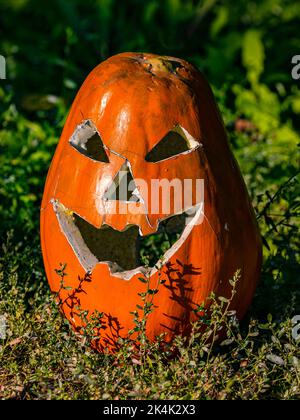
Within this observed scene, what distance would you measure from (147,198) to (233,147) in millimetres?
2524

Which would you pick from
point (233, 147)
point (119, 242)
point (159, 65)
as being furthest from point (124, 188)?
point (233, 147)

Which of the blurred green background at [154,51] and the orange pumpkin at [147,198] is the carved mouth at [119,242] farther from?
the blurred green background at [154,51]

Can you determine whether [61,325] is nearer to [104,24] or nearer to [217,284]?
[217,284]

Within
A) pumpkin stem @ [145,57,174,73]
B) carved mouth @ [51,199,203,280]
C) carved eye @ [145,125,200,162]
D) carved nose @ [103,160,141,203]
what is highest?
pumpkin stem @ [145,57,174,73]

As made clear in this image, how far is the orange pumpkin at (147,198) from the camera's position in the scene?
2814 mm

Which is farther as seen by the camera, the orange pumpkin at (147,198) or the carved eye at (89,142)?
the carved eye at (89,142)

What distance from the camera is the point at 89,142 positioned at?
10.0 feet

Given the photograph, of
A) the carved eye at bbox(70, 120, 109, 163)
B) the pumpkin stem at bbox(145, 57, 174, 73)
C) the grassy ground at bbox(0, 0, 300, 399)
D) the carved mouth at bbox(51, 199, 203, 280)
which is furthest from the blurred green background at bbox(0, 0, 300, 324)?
the pumpkin stem at bbox(145, 57, 174, 73)

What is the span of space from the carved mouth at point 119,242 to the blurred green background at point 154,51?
82 cm

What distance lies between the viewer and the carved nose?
284 cm

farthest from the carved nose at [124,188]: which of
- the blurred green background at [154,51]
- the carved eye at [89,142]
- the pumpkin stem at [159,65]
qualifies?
the blurred green background at [154,51]

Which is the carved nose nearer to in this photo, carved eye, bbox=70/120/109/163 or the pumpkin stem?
carved eye, bbox=70/120/109/163

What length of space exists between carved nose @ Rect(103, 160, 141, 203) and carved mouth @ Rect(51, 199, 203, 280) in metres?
0.13
